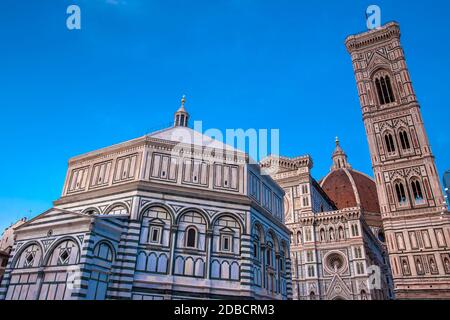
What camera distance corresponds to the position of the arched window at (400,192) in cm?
3958

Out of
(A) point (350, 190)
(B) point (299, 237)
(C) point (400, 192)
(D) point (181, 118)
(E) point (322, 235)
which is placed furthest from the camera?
(A) point (350, 190)

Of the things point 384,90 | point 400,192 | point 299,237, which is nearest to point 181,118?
point 299,237

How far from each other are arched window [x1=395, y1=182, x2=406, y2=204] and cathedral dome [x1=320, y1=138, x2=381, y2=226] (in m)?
20.7

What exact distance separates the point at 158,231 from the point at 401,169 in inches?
1282

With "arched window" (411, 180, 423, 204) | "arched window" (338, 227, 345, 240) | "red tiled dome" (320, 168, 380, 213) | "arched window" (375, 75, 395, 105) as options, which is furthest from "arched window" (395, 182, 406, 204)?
"red tiled dome" (320, 168, 380, 213)

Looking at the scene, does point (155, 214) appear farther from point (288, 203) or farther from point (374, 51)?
point (374, 51)

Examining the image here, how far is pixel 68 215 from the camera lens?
57.5 feet

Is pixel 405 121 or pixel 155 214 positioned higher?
pixel 405 121

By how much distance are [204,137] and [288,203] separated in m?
24.1

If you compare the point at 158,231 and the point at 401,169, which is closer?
the point at 158,231

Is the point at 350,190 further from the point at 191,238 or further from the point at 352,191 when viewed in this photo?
the point at 191,238

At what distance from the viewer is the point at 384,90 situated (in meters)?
46.3

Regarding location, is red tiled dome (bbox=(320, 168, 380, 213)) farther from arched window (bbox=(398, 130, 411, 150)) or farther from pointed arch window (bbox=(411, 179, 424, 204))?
pointed arch window (bbox=(411, 179, 424, 204))
